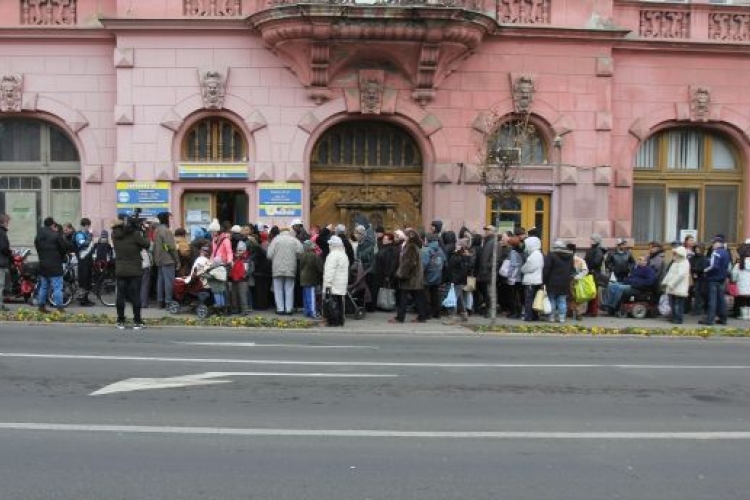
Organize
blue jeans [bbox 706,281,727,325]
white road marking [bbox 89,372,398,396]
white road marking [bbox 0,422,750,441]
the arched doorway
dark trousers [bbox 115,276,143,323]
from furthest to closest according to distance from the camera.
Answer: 1. the arched doorway
2. blue jeans [bbox 706,281,727,325]
3. dark trousers [bbox 115,276,143,323]
4. white road marking [bbox 89,372,398,396]
5. white road marking [bbox 0,422,750,441]

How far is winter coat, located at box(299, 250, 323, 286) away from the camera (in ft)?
51.2

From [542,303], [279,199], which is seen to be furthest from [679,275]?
[279,199]

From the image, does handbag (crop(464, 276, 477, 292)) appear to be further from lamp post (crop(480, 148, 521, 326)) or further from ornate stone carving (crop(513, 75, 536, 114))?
ornate stone carving (crop(513, 75, 536, 114))

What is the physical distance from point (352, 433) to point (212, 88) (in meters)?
→ 13.8

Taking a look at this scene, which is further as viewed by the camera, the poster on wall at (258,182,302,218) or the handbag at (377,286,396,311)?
the poster on wall at (258,182,302,218)

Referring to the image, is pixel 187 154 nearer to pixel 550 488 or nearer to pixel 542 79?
pixel 542 79

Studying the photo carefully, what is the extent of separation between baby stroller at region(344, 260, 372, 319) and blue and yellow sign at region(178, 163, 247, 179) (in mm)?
4482

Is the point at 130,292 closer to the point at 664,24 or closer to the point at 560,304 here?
the point at 560,304

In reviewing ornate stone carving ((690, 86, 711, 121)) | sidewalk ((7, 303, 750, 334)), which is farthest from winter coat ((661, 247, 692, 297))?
ornate stone carving ((690, 86, 711, 121))

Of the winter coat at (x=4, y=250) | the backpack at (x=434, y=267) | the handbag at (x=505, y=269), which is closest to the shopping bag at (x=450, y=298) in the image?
the backpack at (x=434, y=267)

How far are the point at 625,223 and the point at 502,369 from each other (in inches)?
448

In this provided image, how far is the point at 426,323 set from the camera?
15.7 metres

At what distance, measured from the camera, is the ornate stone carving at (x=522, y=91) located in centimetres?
1972

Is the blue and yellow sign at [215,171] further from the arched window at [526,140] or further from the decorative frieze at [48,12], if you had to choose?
the arched window at [526,140]
